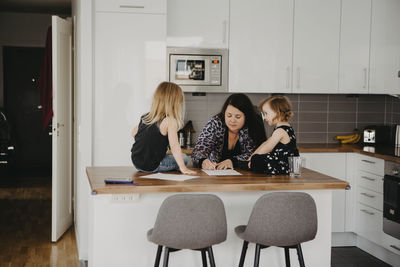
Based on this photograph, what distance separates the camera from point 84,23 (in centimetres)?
417

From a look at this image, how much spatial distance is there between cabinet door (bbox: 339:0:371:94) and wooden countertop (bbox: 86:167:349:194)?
6.77ft

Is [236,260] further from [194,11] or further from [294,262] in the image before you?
[194,11]

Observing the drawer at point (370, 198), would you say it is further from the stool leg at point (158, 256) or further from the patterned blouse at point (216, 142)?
the stool leg at point (158, 256)

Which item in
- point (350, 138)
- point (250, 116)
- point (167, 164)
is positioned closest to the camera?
point (167, 164)

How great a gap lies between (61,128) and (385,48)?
3.19 metres

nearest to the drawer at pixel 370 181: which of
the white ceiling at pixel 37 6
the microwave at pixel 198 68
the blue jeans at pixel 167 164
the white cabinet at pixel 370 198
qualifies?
the white cabinet at pixel 370 198

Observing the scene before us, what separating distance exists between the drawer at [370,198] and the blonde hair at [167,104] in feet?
7.31

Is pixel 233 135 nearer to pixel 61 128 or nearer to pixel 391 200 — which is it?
pixel 391 200

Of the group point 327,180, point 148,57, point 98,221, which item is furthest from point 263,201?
point 148,57

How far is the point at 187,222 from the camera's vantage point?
106 inches

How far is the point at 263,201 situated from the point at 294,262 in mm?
784

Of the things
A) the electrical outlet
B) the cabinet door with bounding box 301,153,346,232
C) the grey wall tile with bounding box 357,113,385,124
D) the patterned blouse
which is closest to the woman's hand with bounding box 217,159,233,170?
the patterned blouse

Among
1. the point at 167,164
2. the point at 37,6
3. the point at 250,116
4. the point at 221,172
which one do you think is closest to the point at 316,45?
the point at 250,116

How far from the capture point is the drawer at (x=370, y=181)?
451cm
